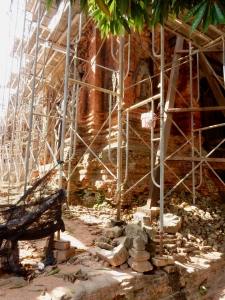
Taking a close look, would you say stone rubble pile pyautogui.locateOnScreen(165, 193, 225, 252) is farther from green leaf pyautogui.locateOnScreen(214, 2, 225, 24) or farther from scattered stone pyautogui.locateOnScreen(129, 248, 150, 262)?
green leaf pyautogui.locateOnScreen(214, 2, 225, 24)

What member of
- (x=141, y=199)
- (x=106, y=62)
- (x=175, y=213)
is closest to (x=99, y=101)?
(x=106, y=62)

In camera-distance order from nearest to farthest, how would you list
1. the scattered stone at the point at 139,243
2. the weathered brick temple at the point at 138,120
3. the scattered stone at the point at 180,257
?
the scattered stone at the point at 139,243, the scattered stone at the point at 180,257, the weathered brick temple at the point at 138,120

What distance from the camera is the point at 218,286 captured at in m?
4.04

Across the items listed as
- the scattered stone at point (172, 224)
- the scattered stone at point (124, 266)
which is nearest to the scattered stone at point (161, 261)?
the scattered stone at point (124, 266)

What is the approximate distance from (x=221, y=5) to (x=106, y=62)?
718cm

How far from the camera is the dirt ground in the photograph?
2709mm

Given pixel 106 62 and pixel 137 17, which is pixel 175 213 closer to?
pixel 137 17

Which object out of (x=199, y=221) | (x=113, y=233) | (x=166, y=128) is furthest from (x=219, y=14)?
(x=199, y=221)

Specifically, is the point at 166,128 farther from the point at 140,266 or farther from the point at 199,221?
the point at 140,266

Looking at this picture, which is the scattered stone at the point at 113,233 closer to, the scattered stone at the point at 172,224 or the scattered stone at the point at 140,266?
the scattered stone at the point at 140,266

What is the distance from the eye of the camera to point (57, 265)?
334 centimetres

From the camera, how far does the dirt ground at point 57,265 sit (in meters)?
2.71

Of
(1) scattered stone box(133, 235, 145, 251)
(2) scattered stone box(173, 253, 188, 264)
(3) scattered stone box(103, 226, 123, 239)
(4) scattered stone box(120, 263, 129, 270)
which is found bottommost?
Result: (2) scattered stone box(173, 253, 188, 264)

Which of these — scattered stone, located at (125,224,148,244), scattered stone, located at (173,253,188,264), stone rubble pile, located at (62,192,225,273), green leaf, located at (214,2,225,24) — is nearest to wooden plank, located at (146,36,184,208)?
stone rubble pile, located at (62,192,225,273)
